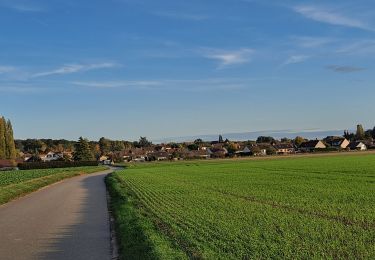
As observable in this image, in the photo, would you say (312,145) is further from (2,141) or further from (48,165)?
(2,141)

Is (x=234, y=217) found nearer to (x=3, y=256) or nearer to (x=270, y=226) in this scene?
(x=270, y=226)

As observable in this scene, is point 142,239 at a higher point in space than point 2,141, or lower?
lower

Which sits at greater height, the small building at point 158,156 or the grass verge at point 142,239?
the small building at point 158,156

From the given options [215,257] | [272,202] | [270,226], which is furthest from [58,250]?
[272,202]

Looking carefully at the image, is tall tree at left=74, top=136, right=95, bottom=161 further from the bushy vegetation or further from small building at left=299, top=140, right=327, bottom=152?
small building at left=299, top=140, right=327, bottom=152

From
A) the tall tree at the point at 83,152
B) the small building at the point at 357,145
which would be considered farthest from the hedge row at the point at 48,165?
the small building at the point at 357,145

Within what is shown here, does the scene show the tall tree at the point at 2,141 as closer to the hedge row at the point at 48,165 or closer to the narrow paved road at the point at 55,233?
the hedge row at the point at 48,165

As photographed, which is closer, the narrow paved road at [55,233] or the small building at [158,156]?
the narrow paved road at [55,233]

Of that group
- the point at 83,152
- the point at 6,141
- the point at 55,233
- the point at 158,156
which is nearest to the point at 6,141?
the point at 6,141

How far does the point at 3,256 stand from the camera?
11.4 metres

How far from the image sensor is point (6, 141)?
132 m

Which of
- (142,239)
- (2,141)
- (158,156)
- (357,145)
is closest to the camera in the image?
(142,239)

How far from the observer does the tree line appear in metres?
130

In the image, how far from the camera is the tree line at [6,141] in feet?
427
